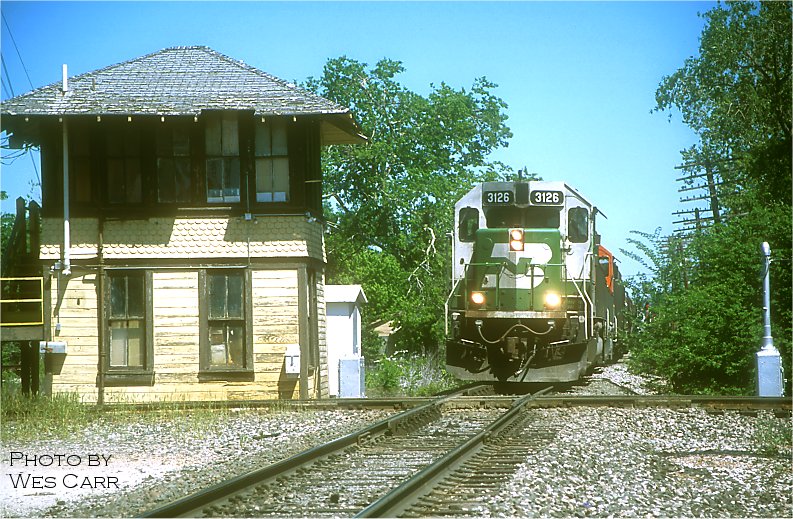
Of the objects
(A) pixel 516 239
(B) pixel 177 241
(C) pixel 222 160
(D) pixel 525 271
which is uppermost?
(C) pixel 222 160

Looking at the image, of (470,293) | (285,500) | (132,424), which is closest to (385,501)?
(285,500)

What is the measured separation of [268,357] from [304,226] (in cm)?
252

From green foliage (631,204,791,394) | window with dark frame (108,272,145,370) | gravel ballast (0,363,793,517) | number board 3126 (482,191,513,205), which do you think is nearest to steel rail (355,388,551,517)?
gravel ballast (0,363,793,517)

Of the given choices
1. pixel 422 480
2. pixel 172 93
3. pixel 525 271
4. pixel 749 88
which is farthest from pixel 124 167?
pixel 749 88

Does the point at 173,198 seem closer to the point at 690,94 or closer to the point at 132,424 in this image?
the point at 132,424

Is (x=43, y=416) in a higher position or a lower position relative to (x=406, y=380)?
higher

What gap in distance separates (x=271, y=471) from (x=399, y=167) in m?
37.3

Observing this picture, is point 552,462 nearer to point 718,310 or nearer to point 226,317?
point 226,317

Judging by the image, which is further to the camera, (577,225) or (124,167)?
(124,167)

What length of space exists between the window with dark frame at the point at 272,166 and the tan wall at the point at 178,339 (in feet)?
5.15

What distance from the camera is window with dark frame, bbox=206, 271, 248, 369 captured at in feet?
60.5

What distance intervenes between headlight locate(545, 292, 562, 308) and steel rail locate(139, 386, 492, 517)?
480 cm

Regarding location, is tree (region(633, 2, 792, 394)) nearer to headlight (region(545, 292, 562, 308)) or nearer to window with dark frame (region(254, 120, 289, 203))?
headlight (region(545, 292, 562, 308))

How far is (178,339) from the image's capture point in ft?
60.1
